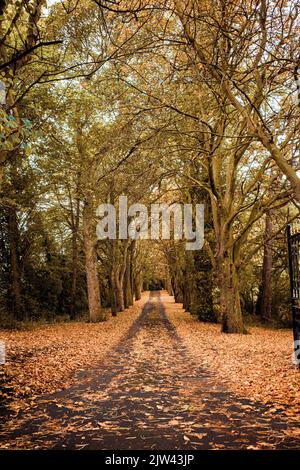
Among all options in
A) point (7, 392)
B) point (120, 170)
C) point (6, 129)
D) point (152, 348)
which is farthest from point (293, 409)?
point (120, 170)

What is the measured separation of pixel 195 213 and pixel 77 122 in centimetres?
832

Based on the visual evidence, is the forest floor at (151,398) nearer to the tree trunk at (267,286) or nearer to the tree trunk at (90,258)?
the tree trunk at (90,258)

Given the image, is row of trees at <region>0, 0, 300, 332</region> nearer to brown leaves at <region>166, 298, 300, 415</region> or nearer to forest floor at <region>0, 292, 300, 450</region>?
brown leaves at <region>166, 298, 300, 415</region>

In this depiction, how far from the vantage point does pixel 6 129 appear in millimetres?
4680

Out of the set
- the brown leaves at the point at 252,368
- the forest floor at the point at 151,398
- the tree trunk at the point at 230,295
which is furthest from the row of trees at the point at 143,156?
the forest floor at the point at 151,398

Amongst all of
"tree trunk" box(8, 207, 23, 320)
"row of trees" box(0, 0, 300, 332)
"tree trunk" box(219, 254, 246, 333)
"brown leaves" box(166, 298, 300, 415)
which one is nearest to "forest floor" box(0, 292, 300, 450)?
"brown leaves" box(166, 298, 300, 415)

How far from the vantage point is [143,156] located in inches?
516

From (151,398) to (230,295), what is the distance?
9946mm

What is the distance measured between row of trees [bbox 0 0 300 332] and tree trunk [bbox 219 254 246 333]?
1.7 inches

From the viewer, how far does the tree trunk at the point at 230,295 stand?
1541 cm

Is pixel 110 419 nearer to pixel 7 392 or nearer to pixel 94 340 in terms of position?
pixel 7 392

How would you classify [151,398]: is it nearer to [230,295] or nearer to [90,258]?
[230,295]

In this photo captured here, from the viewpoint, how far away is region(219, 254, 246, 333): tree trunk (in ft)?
50.5

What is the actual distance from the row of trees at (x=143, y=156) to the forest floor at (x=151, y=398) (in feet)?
12.0
